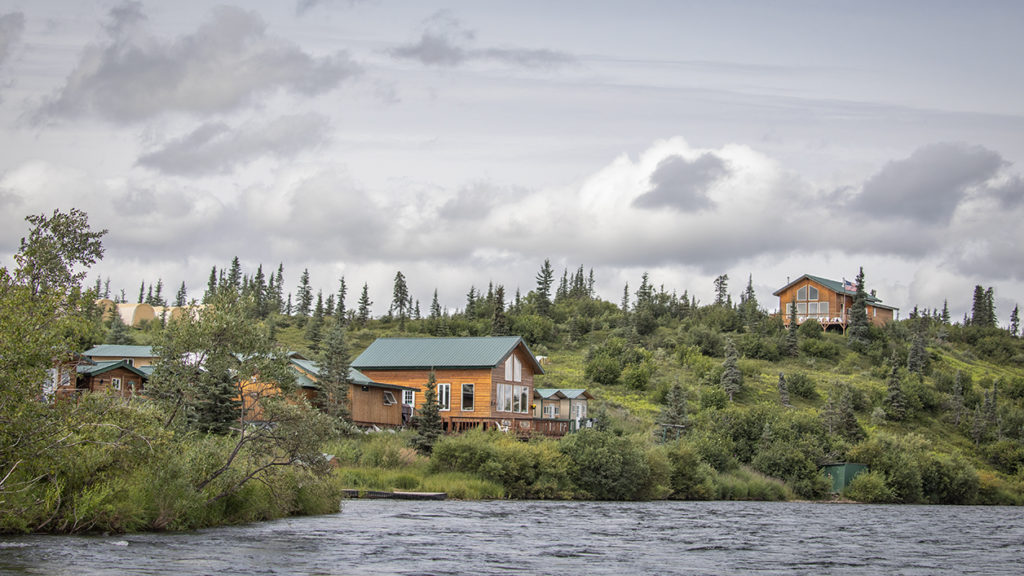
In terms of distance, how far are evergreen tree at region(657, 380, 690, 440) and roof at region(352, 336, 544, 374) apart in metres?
8.03

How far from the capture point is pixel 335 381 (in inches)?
1870

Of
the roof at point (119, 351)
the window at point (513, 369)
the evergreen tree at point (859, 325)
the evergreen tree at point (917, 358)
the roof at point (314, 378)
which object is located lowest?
the roof at point (314, 378)

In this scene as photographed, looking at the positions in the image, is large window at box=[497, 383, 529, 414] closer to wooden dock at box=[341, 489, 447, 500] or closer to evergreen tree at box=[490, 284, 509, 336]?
wooden dock at box=[341, 489, 447, 500]

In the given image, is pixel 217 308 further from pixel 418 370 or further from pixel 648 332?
pixel 648 332

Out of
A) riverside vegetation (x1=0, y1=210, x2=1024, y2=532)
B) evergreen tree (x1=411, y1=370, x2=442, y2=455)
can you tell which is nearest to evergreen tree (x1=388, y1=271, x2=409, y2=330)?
riverside vegetation (x1=0, y1=210, x2=1024, y2=532)

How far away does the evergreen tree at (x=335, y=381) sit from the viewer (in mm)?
46406

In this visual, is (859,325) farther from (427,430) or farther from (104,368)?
(104,368)

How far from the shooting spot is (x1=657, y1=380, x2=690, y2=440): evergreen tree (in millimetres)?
51562

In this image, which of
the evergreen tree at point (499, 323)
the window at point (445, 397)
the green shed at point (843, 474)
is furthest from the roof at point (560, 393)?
the evergreen tree at point (499, 323)

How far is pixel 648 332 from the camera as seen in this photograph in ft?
293

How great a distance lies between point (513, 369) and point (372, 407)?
27.6ft

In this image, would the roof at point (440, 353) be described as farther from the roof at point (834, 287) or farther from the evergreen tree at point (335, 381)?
the roof at point (834, 287)

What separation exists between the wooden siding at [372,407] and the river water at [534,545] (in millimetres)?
14109

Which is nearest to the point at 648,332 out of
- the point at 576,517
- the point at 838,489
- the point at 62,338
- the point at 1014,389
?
the point at 1014,389
